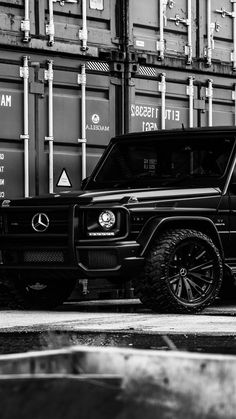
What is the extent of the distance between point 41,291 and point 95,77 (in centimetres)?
299

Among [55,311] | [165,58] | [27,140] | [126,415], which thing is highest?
[165,58]

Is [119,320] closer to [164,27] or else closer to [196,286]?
[196,286]

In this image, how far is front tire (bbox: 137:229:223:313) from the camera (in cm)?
1029

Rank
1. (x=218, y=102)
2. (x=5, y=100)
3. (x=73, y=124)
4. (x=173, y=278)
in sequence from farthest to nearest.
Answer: (x=218, y=102)
(x=73, y=124)
(x=5, y=100)
(x=173, y=278)

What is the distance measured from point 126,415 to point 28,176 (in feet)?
32.9

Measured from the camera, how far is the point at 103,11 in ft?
44.2

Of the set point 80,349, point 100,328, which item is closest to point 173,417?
point 80,349

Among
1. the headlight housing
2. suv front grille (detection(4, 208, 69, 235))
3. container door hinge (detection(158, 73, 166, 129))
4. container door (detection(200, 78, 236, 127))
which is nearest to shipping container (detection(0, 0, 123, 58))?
container door hinge (detection(158, 73, 166, 129))

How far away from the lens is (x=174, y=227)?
10.7 m

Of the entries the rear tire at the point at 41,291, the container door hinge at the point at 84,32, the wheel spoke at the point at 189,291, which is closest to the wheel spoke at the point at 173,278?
the wheel spoke at the point at 189,291

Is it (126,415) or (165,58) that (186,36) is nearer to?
(165,58)

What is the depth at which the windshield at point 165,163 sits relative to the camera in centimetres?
1130

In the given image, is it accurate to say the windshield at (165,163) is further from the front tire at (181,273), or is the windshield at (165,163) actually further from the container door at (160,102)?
the container door at (160,102)

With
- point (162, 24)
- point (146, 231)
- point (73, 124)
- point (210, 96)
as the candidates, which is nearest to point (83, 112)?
point (73, 124)
